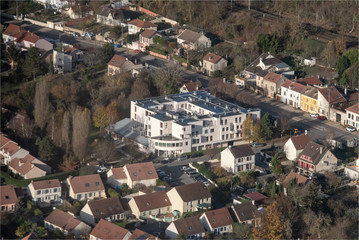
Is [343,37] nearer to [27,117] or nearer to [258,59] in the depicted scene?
[258,59]

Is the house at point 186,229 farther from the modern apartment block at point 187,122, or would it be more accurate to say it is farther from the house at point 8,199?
the modern apartment block at point 187,122

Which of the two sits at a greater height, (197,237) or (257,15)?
(257,15)

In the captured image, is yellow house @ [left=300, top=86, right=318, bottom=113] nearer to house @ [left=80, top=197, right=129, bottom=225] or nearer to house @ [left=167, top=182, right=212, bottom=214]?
house @ [left=167, top=182, right=212, bottom=214]

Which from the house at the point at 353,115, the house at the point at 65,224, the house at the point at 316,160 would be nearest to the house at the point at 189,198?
the house at the point at 65,224

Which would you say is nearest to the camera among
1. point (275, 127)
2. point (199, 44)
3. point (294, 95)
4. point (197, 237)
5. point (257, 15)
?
point (197, 237)

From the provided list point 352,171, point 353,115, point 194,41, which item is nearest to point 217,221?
point 352,171

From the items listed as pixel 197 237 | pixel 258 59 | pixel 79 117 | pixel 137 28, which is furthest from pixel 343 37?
pixel 197 237

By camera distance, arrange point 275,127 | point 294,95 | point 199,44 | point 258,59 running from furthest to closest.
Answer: point 199,44 → point 258,59 → point 294,95 → point 275,127
